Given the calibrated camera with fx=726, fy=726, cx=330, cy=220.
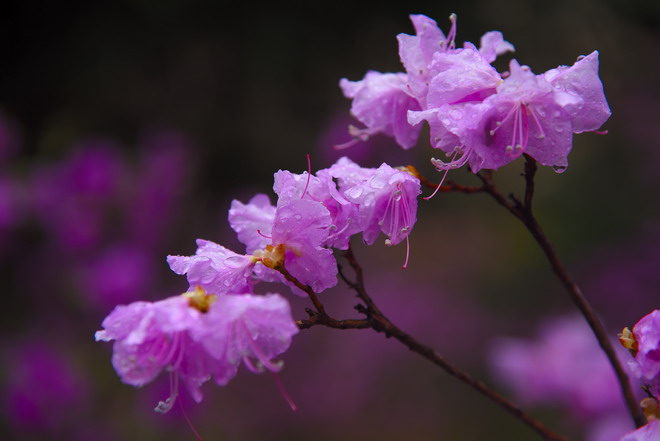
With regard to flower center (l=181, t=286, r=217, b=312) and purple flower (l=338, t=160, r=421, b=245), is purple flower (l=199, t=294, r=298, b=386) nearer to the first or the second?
flower center (l=181, t=286, r=217, b=312)

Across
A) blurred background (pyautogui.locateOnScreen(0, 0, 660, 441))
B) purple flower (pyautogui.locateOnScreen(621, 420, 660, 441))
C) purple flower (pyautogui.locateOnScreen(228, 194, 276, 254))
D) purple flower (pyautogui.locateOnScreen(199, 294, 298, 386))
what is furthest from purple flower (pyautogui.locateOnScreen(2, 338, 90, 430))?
purple flower (pyautogui.locateOnScreen(621, 420, 660, 441))

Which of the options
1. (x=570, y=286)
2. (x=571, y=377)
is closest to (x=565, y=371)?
(x=571, y=377)

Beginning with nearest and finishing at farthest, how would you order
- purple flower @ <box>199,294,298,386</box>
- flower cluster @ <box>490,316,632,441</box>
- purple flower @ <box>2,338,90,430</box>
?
1. purple flower @ <box>199,294,298,386</box>
2. flower cluster @ <box>490,316,632,441</box>
3. purple flower @ <box>2,338,90,430</box>

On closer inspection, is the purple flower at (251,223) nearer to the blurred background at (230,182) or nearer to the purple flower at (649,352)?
the purple flower at (649,352)

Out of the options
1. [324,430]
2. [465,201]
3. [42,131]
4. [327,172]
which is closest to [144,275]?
[42,131]

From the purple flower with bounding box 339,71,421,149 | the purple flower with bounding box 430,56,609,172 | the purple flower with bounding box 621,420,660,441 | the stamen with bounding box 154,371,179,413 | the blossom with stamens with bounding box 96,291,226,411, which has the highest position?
the purple flower with bounding box 430,56,609,172

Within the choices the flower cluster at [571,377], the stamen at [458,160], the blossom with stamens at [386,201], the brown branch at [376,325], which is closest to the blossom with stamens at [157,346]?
the brown branch at [376,325]

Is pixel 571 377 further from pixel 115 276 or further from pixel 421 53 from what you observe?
pixel 115 276
